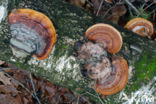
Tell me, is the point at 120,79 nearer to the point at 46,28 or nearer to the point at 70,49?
the point at 70,49

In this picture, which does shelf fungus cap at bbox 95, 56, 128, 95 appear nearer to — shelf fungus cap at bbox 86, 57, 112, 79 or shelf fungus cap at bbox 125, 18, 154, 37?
shelf fungus cap at bbox 86, 57, 112, 79

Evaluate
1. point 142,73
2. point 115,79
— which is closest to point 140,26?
point 142,73

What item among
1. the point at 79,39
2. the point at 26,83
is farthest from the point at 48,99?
the point at 79,39

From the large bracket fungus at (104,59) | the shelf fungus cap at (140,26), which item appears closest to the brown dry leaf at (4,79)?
the large bracket fungus at (104,59)

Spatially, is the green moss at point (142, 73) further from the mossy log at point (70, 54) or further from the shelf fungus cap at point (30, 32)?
the shelf fungus cap at point (30, 32)

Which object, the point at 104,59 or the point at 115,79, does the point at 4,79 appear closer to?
the point at 104,59

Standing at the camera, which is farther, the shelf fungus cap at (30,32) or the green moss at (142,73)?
the green moss at (142,73)

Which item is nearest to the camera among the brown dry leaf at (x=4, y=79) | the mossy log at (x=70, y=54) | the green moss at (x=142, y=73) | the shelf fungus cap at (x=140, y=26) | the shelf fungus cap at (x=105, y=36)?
the shelf fungus cap at (x=105, y=36)
